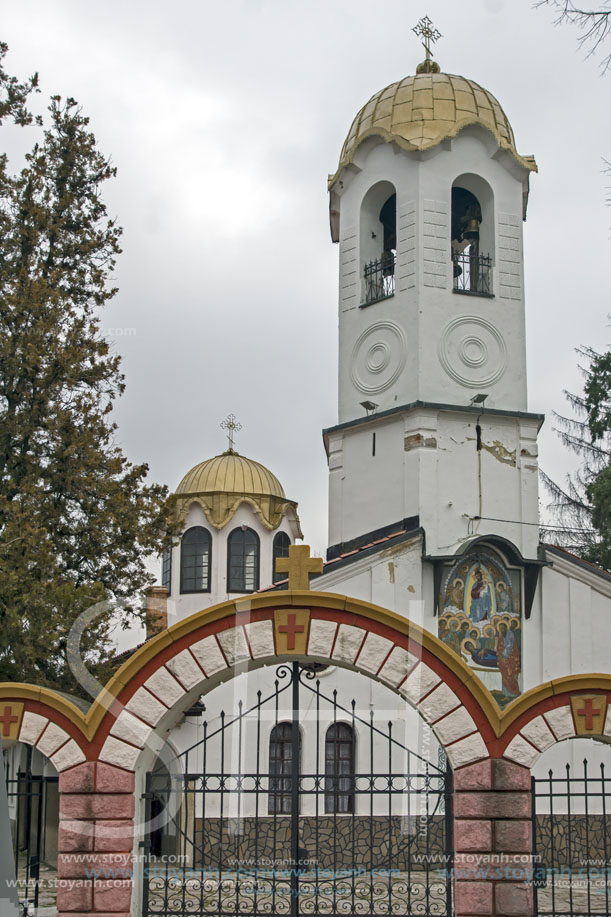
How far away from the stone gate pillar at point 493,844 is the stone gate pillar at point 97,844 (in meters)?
2.98

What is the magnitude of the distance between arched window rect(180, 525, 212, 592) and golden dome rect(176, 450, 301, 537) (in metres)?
0.52

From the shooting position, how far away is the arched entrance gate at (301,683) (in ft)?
34.2

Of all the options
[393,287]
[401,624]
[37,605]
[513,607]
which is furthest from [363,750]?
[401,624]

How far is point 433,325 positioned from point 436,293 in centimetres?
64

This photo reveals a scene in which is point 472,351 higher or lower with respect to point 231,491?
higher

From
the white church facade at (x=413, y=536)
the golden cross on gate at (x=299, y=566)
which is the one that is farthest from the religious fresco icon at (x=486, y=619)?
the golden cross on gate at (x=299, y=566)

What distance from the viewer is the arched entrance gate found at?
10438 millimetres

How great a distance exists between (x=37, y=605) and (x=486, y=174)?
41.1 ft

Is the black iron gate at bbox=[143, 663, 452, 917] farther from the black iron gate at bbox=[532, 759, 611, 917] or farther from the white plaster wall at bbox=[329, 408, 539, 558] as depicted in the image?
the white plaster wall at bbox=[329, 408, 539, 558]

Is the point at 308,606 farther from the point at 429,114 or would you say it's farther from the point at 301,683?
the point at 429,114

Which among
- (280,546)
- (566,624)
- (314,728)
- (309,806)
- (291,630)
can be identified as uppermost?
(280,546)

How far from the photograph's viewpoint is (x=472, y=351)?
2245cm

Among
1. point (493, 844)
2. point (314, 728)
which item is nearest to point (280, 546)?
point (314, 728)

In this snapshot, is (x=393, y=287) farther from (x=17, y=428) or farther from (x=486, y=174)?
(x=17, y=428)
